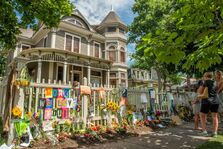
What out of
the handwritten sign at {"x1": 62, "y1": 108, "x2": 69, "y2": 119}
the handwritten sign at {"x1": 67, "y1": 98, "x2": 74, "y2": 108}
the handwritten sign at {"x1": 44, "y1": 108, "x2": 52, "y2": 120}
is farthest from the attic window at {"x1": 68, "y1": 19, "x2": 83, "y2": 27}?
the handwritten sign at {"x1": 44, "y1": 108, "x2": 52, "y2": 120}

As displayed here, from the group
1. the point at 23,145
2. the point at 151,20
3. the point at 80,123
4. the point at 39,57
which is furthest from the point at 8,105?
the point at 151,20

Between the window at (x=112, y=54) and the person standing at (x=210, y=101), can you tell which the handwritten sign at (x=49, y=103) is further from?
the window at (x=112, y=54)

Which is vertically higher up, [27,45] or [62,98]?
[27,45]

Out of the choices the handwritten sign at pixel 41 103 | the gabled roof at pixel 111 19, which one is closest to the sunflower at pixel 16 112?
the handwritten sign at pixel 41 103

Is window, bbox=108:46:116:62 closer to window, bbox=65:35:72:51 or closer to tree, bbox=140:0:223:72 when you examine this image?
window, bbox=65:35:72:51

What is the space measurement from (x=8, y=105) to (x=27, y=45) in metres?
19.1

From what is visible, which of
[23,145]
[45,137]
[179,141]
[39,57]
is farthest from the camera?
[39,57]

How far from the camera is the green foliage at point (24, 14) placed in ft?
28.8

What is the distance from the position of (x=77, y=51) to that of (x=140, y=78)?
52.4ft

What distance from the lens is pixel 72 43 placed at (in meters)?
18.6

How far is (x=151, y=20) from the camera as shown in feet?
62.0

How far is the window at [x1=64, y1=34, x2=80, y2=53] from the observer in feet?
60.0

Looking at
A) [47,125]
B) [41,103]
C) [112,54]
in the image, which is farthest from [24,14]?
[112,54]

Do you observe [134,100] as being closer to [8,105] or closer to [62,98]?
[62,98]
